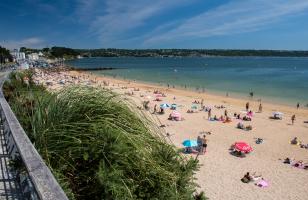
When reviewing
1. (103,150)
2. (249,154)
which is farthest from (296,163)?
(103,150)

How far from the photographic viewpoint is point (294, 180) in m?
12.4

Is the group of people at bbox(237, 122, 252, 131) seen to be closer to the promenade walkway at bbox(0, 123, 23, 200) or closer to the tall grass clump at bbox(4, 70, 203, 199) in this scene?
the tall grass clump at bbox(4, 70, 203, 199)

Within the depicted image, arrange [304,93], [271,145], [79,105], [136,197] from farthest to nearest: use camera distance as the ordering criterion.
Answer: [304,93] < [271,145] < [79,105] < [136,197]

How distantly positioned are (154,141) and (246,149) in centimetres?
1305

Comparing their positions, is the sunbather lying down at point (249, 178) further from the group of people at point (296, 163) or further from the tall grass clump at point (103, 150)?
the tall grass clump at point (103, 150)

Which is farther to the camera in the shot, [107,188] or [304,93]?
[304,93]

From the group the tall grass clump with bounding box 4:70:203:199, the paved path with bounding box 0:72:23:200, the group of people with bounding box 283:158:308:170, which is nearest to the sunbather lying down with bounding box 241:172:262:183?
the group of people with bounding box 283:158:308:170

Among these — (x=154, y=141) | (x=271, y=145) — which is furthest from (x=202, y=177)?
(x=154, y=141)

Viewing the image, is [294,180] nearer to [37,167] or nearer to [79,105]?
[79,105]

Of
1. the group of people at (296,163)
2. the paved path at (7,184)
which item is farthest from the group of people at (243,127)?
the paved path at (7,184)

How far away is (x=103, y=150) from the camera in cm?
242

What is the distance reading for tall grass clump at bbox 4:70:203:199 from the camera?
2393 mm

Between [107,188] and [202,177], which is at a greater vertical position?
[107,188]

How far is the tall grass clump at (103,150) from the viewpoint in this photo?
239 cm
